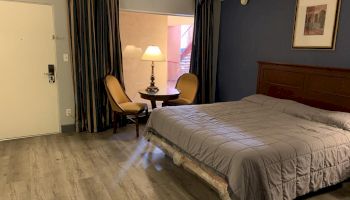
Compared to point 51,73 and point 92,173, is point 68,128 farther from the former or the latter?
point 92,173

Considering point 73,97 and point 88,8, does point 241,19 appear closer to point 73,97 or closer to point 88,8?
point 88,8

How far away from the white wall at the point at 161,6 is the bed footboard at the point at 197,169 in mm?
2281

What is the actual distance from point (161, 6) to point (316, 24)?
8.11 ft

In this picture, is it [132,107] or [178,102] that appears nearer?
[132,107]

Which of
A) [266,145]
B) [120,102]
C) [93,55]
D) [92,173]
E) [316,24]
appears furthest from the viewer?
[120,102]

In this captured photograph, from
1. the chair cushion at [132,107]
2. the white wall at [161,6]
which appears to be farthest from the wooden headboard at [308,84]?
the chair cushion at [132,107]

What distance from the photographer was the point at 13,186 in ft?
8.61

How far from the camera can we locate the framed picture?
10.6 feet

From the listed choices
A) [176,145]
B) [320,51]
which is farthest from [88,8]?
[320,51]

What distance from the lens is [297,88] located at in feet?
12.0

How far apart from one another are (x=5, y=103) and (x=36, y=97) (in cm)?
40

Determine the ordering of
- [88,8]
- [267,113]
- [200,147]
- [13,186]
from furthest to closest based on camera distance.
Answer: [88,8] → [267,113] → [13,186] → [200,147]

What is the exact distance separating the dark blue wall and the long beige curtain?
203 cm

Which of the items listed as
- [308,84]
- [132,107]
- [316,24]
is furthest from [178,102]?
[316,24]
